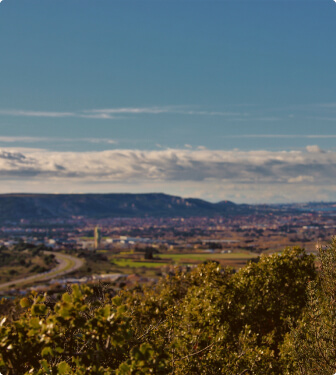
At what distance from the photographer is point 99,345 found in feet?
21.5

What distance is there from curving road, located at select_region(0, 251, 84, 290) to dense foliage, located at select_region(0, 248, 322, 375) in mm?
84579

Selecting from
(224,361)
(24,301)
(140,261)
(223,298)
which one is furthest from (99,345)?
(140,261)

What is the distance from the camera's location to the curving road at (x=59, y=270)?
103125 millimetres

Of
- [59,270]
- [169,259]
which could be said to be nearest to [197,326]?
[59,270]

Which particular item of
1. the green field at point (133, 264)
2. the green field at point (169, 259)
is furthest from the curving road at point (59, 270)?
the green field at point (169, 259)

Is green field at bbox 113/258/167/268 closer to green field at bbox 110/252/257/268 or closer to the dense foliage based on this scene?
green field at bbox 110/252/257/268

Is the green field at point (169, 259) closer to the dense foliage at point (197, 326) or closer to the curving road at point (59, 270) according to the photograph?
the curving road at point (59, 270)

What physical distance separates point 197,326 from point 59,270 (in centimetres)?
10739

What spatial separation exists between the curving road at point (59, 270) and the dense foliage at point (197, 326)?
277 ft

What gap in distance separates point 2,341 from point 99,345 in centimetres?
134

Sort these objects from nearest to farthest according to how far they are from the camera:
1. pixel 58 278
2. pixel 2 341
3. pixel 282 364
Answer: pixel 2 341, pixel 282 364, pixel 58 278

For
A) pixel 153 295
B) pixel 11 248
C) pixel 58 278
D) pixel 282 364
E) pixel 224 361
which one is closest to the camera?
pixel 224 361

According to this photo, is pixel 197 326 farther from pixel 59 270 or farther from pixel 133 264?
pixel 133 264

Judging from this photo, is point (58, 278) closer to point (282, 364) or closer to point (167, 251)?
point (167, 251)
